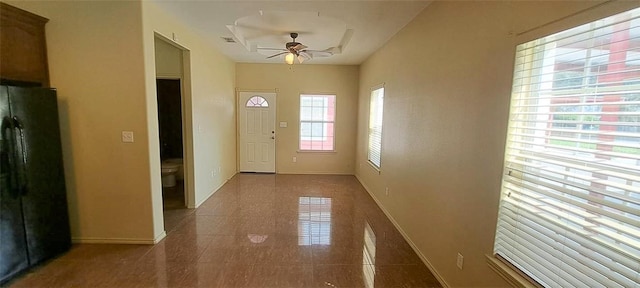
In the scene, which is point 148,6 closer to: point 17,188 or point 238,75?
point 17,188

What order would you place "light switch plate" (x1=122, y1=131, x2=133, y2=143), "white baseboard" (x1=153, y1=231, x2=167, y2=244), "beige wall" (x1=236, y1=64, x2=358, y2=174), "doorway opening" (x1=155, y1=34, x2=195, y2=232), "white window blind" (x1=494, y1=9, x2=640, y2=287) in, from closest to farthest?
"white window blind" (x1=494, y1=9, x2=640, y2=287) → "light switch plate" (x1=122, y1=131, x2=133, y2=143) → "white baseboard" (x1=153, y1=231, x2=167, y2=244) → "doorway opening" (x1=155, y1=34, x2=195, y2=232) → "beige wall" (x1=236, y1=64, x2=358, y2=174)

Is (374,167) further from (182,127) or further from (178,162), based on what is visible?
(178,162)

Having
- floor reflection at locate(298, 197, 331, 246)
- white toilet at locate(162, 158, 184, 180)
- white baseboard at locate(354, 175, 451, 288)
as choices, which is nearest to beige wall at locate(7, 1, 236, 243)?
floor reflection at locate(298, 197, 331, 246)

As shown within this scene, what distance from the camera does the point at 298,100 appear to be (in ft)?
20.1

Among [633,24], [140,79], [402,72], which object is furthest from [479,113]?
[140,79]

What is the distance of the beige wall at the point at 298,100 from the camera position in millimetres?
6004

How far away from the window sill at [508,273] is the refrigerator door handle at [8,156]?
3.60 m

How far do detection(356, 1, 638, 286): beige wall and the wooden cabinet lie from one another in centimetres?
368

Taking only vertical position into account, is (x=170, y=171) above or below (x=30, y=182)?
below

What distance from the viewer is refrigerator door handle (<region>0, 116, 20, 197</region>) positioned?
2.08m

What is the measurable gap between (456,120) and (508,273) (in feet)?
3.62

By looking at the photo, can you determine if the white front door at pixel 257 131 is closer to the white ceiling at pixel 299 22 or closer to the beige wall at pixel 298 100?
the beige wall at pixel 298 100

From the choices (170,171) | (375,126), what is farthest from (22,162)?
(375,126)

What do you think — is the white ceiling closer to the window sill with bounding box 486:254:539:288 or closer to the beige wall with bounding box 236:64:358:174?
the beige wall with bounding box 236:64:358:174
